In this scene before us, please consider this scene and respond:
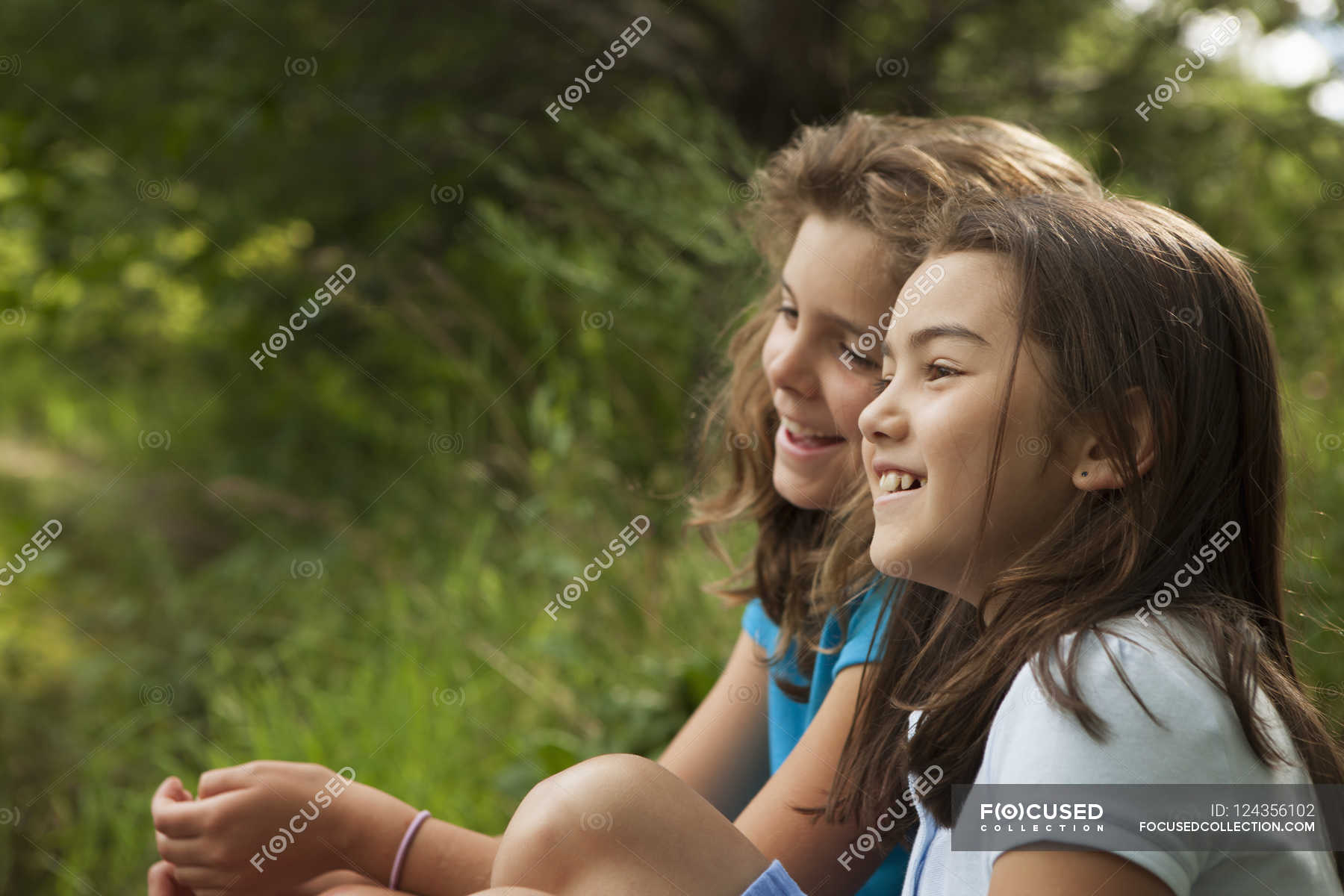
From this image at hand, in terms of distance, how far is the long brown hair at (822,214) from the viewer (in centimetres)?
175

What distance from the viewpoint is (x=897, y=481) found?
1.41 m

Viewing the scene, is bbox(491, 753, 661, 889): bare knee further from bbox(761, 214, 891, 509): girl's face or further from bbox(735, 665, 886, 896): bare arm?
bbox(761, 214, 891, 509): girl's face

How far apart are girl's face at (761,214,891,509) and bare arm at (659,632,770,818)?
1.20ft

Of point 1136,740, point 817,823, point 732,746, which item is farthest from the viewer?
point 732,746

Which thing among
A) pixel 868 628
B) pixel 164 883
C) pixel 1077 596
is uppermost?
→ pixel 1077 596

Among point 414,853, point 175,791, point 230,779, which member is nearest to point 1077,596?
point 414,853

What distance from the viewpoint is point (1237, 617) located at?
126 cm

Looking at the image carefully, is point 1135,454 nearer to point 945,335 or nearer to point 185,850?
point 945,335

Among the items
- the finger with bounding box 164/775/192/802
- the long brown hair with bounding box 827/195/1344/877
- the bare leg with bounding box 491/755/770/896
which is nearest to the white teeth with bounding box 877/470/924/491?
the long brown hair with bounding box 827/195/1344/877

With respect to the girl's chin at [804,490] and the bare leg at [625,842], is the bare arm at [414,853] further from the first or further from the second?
the girl's chin at [804,490]

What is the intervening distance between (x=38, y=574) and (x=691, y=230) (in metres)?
2.94

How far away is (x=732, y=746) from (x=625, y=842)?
70 cm

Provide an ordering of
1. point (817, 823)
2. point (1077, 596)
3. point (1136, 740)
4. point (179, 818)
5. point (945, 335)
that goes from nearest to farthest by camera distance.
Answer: point (1136, 740) → point (1077, 596) → point (945, 335) → point (817, 823) → point (179, 818)

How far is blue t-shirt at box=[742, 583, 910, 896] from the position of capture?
165cm
